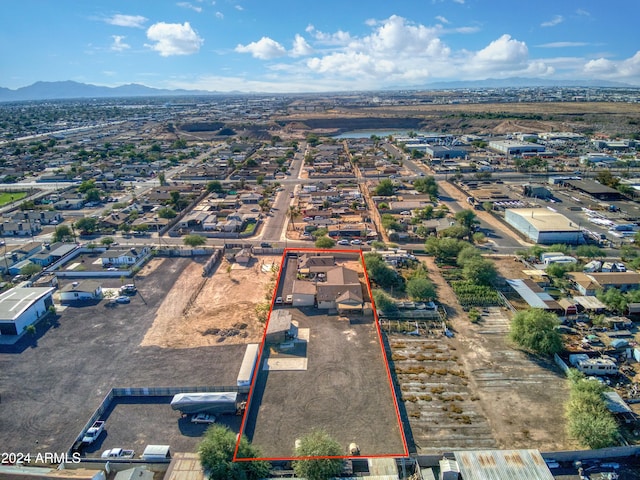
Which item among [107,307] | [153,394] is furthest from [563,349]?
[107,307]

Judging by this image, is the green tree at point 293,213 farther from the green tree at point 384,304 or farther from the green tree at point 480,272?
the green tree at point 480,272

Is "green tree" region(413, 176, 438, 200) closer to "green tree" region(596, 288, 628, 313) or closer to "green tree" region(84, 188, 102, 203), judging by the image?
"green tree" region(596, 288, 628, 313)

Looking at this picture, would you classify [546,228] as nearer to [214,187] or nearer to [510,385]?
[510,385]

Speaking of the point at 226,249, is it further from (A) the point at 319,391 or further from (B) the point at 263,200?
(A) the point at 319,391

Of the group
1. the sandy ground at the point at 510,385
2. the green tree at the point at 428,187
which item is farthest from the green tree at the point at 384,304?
the green tree at the point at 428,187

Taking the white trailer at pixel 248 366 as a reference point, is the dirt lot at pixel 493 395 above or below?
below

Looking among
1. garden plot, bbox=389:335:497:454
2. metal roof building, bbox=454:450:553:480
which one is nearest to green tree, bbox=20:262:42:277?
garden plot, bbox=389:335:497:454

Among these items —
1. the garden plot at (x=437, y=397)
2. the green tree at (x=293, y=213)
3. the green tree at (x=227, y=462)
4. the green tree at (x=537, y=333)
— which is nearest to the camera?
the green tree at (x=227, y=462)

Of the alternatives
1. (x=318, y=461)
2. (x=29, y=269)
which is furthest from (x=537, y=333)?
(x=29, y=269)
